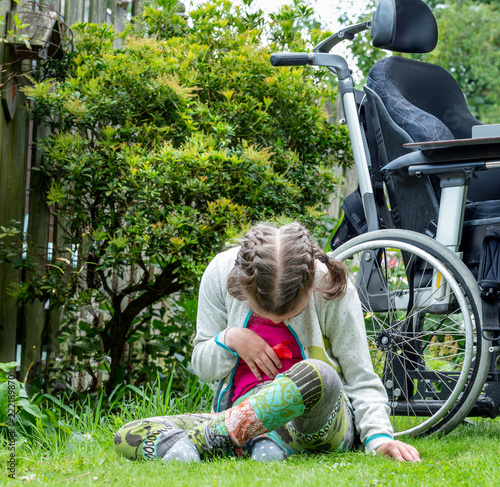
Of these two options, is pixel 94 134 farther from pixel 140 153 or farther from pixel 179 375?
pixel 179 375

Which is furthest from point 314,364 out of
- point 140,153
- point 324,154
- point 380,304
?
point 324,154

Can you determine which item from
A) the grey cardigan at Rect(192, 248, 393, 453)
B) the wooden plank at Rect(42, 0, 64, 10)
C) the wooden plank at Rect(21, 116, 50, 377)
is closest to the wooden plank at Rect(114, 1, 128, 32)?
the wooden plank at Rect(42, 0, 64, 10)

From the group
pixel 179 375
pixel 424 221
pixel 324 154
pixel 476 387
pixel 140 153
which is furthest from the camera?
pixel 324 154

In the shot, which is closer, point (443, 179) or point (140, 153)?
point (443, 179)

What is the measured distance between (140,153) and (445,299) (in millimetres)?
1477

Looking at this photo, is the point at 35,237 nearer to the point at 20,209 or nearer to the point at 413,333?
the point at 20,209

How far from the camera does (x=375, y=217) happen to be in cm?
285

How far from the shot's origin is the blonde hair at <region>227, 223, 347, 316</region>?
6.43 ft

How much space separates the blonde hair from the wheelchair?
0.56 metres

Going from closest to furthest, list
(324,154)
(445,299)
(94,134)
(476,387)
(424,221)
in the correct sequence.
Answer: (476,387), (445,299), (424,221), (94,134), (324,154)

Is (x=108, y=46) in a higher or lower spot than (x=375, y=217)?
higher

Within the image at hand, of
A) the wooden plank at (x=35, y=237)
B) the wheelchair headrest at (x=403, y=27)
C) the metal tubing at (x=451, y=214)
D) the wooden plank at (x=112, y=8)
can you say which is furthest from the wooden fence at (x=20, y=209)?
the metal tubing at (x=451, y=214)

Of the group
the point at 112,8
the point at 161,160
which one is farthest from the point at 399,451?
the point at 112,8

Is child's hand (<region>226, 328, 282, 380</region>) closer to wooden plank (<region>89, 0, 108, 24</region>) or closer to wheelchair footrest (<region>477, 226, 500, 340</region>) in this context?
wheelchair footrest (<region>477, 226, 500, 340</region>)
